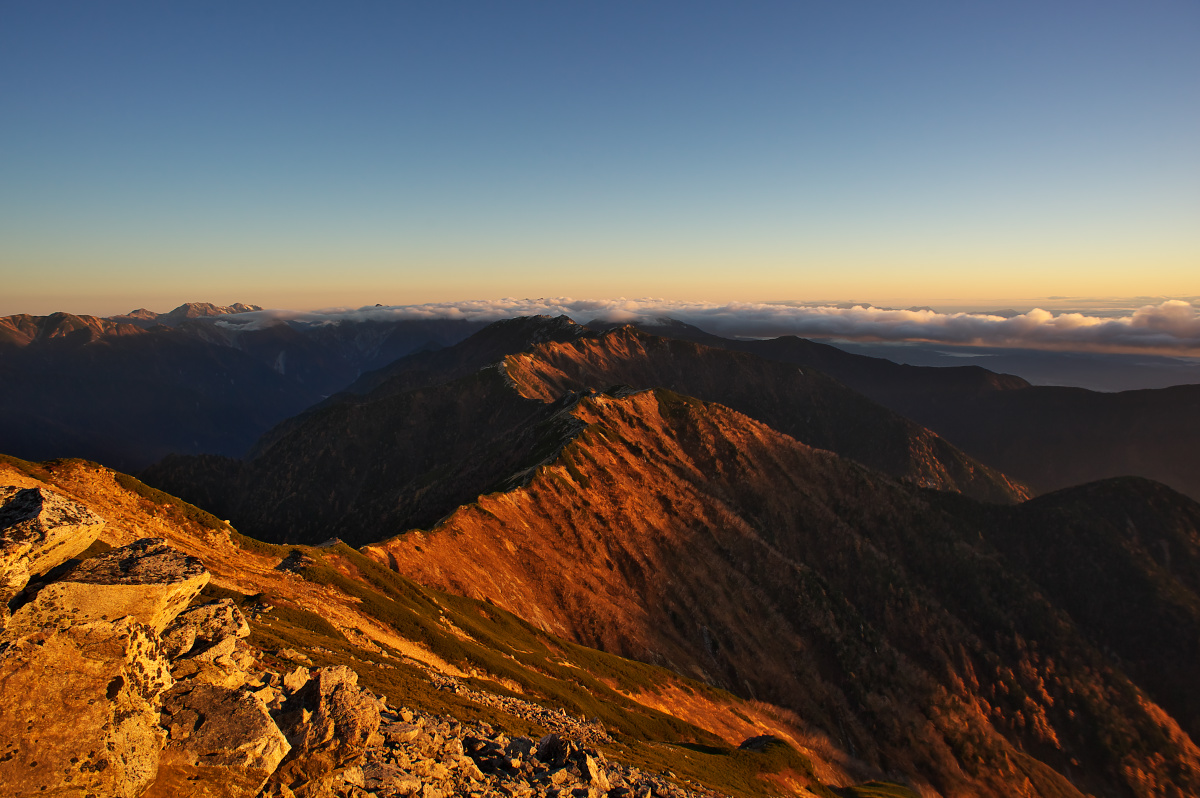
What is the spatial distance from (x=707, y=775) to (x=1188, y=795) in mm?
117471

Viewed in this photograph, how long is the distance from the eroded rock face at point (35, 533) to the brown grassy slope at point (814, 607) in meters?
55.7

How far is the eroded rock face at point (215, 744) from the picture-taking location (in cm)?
1520

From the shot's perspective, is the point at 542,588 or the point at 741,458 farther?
the point at 741,458

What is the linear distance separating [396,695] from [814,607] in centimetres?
10063

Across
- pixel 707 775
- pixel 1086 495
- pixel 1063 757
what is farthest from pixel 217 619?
pixel 1086 495

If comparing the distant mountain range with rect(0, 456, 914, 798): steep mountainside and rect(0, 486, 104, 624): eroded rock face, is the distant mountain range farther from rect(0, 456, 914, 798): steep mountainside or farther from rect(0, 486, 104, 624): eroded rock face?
rect(0, 486, 104, 624): eroded rock face

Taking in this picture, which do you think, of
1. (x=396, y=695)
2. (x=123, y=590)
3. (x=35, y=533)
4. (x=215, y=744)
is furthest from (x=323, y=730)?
(x=396, y=695)

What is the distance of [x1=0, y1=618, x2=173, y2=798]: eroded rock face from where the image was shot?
13320 mm

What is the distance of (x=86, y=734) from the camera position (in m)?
14.1

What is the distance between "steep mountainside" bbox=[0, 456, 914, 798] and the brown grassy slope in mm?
10565

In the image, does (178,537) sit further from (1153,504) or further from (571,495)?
(1153,504)

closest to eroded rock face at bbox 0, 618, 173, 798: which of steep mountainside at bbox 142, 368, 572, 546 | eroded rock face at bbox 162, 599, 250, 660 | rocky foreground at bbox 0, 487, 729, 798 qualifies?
rocky foreground at bbox 0, 487, 729, 798

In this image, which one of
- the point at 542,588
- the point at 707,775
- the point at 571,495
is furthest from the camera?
the point at 571,495

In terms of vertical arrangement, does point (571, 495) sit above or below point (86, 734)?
below
